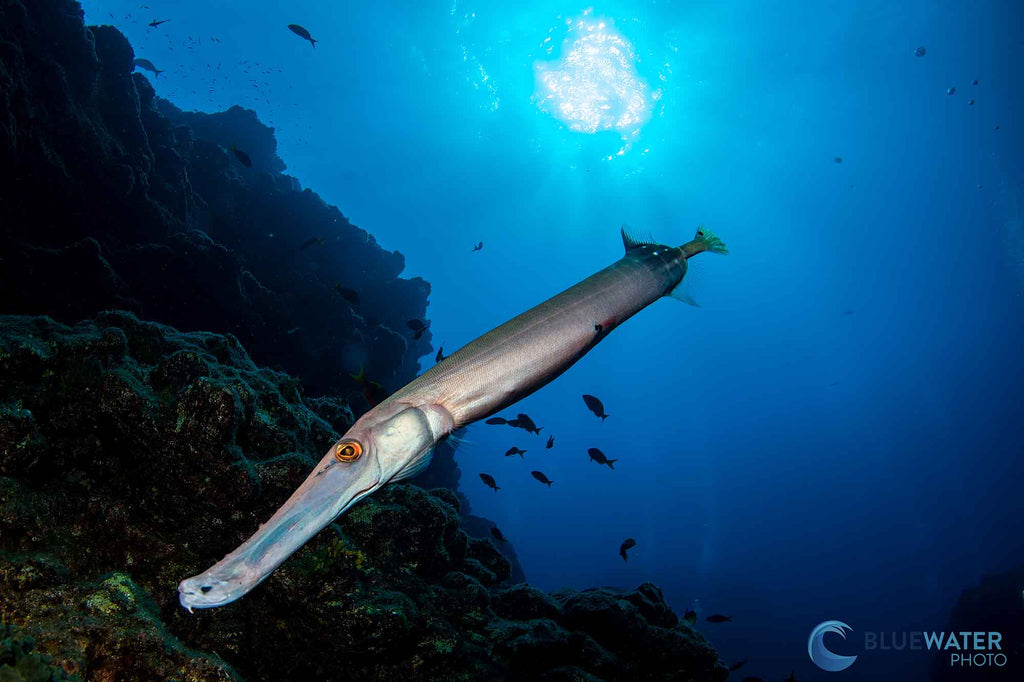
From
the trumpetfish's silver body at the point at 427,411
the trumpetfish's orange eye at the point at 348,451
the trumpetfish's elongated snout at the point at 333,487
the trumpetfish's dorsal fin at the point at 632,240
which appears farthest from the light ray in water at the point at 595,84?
the trumpetfish's orange eye at the point at 348,451

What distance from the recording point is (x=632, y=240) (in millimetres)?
3348

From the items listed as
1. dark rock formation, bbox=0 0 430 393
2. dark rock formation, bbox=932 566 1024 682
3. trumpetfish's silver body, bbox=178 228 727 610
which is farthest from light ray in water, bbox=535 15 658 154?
dark rock formation, bbox=932 566 1024 682

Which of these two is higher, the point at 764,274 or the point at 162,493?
the point at 764,274

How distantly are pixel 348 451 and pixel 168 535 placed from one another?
12.0 feet

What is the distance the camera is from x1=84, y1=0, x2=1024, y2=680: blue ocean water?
121ft

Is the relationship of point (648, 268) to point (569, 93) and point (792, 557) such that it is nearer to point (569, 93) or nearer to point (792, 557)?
point (569, 93)

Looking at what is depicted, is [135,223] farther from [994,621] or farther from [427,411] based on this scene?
[994,621]

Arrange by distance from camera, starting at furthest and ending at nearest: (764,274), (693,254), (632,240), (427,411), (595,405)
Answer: (764,274)
(595,405)
(632,240)
(693,254)
(427,411)

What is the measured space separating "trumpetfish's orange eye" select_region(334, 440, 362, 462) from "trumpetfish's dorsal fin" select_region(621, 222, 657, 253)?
94.5 inches

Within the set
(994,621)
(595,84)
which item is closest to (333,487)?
(994,621)

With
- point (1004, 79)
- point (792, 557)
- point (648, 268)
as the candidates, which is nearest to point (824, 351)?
point (792, 557)

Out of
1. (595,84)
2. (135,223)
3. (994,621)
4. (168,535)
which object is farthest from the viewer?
(595,84)

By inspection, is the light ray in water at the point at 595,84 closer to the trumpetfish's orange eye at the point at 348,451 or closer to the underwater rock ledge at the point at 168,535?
the underwater rock ledge at the point at 168,535

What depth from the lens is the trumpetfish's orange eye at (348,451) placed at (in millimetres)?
1734
